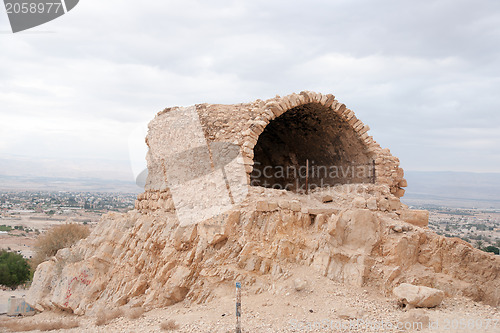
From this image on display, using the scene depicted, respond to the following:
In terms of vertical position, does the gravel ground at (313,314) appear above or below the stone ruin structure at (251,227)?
below

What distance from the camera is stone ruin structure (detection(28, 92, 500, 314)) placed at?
21.1ft

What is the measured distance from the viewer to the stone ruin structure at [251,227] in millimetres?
6445

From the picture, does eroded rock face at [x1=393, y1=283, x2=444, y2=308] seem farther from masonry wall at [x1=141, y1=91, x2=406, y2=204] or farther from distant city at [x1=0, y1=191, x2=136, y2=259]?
distant city at [x1=0, y1=191, x2=136, y2=259]

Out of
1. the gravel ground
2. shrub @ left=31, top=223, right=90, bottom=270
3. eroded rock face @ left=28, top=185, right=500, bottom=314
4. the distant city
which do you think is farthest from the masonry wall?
the distant city

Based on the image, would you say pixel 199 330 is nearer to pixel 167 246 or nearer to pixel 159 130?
pixel 167 246

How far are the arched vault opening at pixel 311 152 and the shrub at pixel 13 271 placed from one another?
61.2 ft

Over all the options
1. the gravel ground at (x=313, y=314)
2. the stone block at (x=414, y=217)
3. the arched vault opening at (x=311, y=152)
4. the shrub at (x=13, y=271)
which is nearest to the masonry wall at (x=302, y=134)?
the arched vault opening at (x=311, y=152)

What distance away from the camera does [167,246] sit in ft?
26.9

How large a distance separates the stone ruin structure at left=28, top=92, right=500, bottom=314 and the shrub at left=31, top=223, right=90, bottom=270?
767 cm

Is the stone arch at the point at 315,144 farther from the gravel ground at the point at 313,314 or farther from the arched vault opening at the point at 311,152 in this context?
the gravel ground at the point at 313,314

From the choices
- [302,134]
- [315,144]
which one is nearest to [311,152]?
[315,144]

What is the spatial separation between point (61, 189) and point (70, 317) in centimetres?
10379

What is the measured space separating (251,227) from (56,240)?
14180 mm

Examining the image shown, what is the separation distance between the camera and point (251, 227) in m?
7.27
